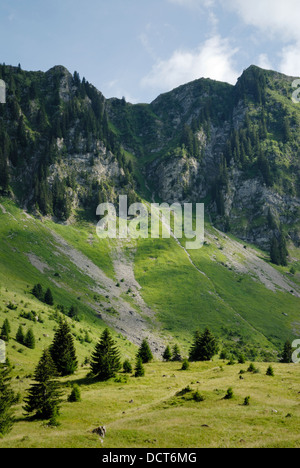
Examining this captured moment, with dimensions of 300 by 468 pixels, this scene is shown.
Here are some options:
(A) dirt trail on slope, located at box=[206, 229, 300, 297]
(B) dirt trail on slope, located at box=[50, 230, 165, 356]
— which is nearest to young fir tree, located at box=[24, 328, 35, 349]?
(B) dirt trail on slope, located at box=[50, 230, 165, 356]

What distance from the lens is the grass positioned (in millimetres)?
27188

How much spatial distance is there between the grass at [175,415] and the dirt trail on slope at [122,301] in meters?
60.1

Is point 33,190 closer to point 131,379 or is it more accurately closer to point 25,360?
point 25,360

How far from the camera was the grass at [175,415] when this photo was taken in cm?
2719

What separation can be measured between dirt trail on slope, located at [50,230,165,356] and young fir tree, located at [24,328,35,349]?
41.9 metres

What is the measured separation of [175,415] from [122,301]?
10151 cm

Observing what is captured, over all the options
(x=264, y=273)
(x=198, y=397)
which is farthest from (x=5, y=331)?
(x=264, y=273)

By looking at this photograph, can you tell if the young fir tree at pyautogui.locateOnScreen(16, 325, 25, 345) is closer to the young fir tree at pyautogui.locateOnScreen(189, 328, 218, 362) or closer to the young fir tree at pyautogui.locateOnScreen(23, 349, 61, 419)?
the young fir tree at pyautogui.locateOnScreen(189, 328, 218, 362)

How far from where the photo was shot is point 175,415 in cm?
3378

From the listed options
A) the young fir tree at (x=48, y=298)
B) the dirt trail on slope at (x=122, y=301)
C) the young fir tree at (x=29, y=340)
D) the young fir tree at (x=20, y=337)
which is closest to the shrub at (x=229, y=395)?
the young fir tree at (x=29, y=340)

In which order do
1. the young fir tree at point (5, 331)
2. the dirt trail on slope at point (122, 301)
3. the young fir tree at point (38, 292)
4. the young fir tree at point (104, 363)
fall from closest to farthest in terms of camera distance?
the young fir tree at point (104, 363) < the young fir tree at point (5, 331) < the young fir tree at point (38, 292) < the dirt trail on slope at point (122, 301)

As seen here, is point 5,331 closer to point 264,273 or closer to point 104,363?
point 104,363

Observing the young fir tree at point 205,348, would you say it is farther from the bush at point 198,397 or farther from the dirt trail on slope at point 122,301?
the dirt trail on slope at point 122,301
